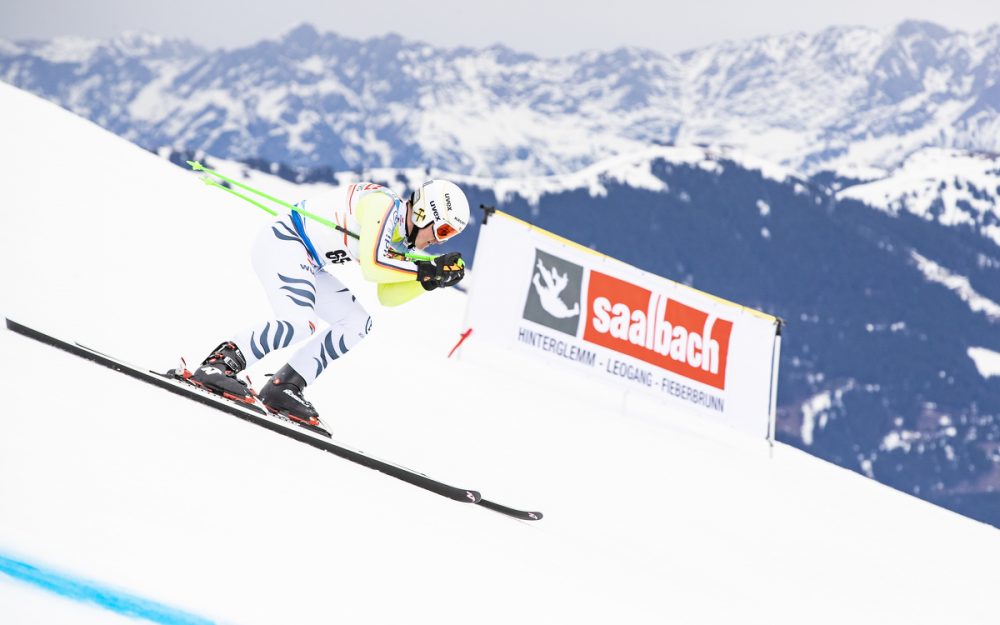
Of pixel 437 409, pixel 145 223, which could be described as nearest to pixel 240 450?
pixel 437 409

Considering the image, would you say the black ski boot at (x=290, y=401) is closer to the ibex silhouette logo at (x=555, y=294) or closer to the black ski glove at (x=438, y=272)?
the black ski glove at (x=438, y=272)

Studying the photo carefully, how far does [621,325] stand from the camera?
1330cm

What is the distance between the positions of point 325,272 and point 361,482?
1.67m

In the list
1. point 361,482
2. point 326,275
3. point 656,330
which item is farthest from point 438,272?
point 656,330

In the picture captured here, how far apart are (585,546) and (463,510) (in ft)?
3.11

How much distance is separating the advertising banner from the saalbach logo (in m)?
0.01

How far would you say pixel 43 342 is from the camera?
6.34m

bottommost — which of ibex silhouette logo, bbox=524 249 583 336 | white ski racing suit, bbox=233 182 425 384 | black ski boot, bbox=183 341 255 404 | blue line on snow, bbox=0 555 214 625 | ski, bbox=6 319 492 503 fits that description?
blue line on snow, bbox=0 555 214 625

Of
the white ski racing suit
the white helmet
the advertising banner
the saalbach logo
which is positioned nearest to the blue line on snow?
the white ski racing suit

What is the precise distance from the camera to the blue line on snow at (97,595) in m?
3.20

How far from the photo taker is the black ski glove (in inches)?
247

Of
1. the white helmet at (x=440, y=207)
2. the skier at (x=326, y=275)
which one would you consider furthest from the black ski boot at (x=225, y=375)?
the white helmet at (x=440, y=207)

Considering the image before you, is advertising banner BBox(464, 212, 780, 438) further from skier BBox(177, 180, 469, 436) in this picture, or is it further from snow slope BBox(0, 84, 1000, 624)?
skier BBox(177, 180, 469, 436)

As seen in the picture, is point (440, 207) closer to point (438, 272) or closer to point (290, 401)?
point (438, 272)
